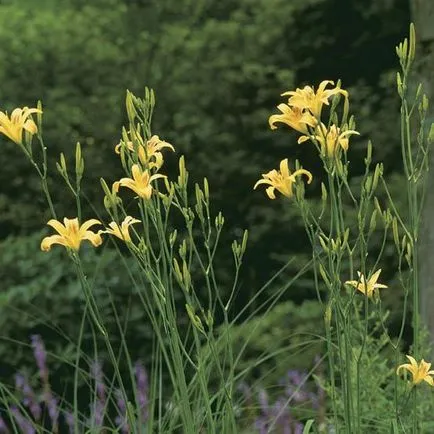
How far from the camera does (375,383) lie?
3.88m

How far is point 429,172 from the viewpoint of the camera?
16.6 ft

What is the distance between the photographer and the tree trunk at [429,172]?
16.5 feet

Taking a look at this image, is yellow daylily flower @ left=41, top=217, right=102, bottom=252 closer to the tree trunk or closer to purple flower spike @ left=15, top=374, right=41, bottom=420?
purple flower spike @ left=15, top=374, right=41, bottom=420

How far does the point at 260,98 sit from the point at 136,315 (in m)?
2.19

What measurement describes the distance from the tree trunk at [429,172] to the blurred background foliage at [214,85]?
143cm

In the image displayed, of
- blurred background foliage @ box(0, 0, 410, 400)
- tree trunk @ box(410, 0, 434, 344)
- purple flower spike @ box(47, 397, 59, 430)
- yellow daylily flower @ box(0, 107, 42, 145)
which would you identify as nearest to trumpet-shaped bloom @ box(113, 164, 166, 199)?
yellow daylily flower @ box(0, 107, 42, 145)

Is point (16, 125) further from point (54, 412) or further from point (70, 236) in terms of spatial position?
point (54, 412)

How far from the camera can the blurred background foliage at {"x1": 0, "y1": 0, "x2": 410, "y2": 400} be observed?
22.2ft

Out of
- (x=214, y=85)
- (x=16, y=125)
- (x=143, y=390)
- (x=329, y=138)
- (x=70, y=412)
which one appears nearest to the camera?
(x=329, y=138)

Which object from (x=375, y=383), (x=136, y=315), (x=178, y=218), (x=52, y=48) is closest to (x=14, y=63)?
(x=52, y=48)

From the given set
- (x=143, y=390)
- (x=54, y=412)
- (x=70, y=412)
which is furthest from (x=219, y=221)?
(x=143, y=390)

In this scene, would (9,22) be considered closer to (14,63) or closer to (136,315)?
(14,63)

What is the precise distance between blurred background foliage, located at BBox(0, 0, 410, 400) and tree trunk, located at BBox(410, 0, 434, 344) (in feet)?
4.68

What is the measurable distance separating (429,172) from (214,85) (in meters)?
2.42
